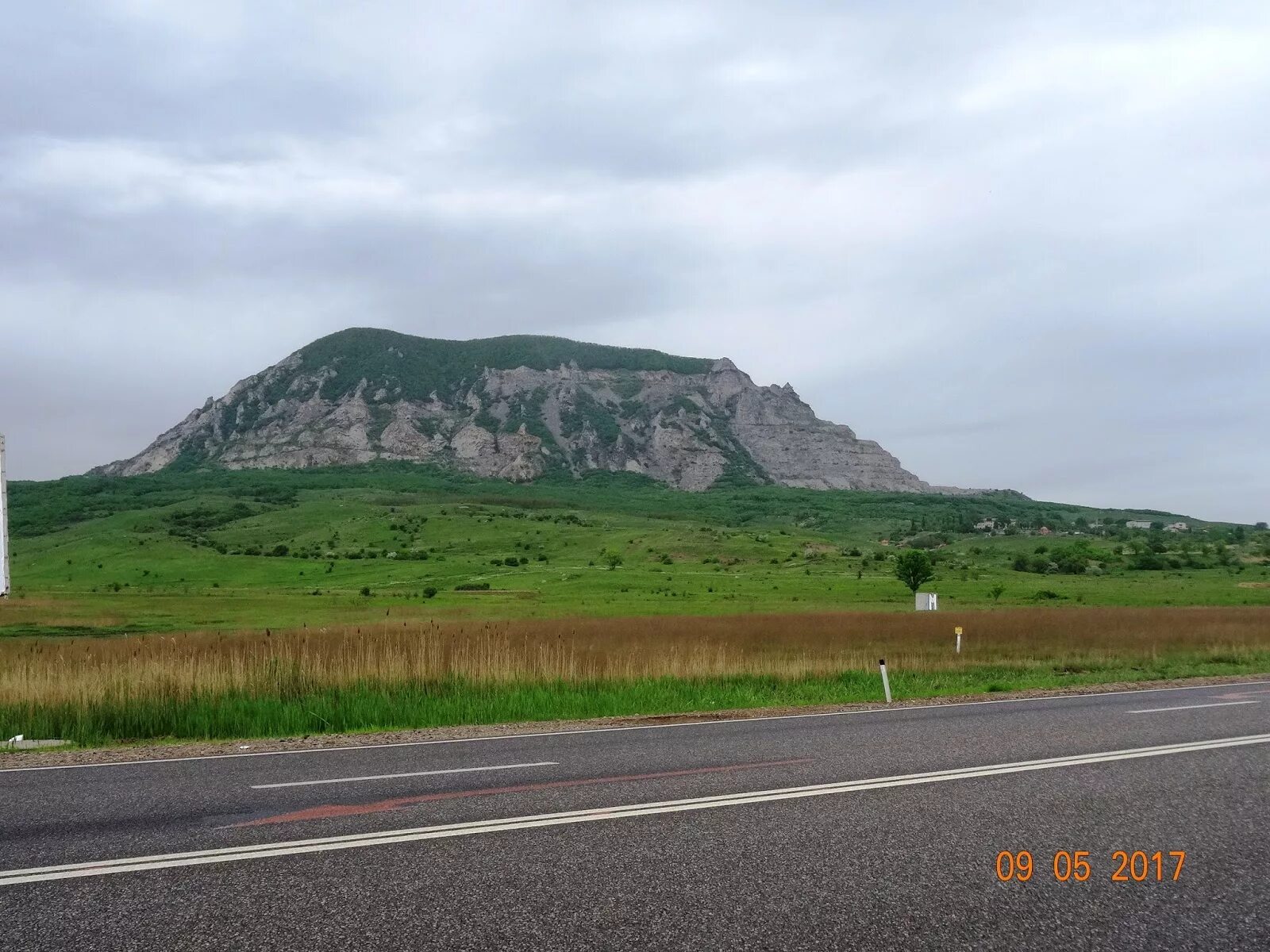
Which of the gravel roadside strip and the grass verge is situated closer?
the gravel roadside strip

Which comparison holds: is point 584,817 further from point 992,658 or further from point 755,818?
point 992,658

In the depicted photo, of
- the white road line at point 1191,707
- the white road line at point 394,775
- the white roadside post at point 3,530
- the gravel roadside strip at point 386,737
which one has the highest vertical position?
the white roadside post at point 3,530

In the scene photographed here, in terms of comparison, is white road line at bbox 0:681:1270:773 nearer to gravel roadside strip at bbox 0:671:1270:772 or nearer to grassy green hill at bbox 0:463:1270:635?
gravel roadside strip at bbox 0:671:1270:772

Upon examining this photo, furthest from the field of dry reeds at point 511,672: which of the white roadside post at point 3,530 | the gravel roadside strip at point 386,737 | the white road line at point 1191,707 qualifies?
the white road line at point 1191,707

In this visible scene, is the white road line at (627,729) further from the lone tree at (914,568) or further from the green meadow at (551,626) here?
the lone tree at (914,568)

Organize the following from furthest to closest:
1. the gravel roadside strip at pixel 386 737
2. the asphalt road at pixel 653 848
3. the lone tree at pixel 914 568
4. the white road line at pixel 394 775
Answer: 1. the lone tree at pixel 914 568
2. the gravel roadside strip at pixel 386 737
3. the white road line at pixel 394 775
4. the asphalt road at pixel 653 848

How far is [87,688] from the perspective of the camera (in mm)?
19156

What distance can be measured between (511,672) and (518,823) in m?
14.1

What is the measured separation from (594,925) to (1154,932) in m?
3.70

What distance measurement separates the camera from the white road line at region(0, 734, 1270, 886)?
764 centimetres

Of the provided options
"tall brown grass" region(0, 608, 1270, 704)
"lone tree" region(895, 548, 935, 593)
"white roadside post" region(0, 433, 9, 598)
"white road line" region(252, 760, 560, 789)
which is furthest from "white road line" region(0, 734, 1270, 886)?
"lone tree" region(895, 548, 935, 593)

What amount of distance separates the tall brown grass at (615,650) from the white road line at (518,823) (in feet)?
42.3

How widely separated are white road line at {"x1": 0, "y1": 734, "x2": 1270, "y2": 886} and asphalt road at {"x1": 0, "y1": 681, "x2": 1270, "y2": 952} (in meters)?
0.03

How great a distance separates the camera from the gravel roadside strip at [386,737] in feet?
46.5
